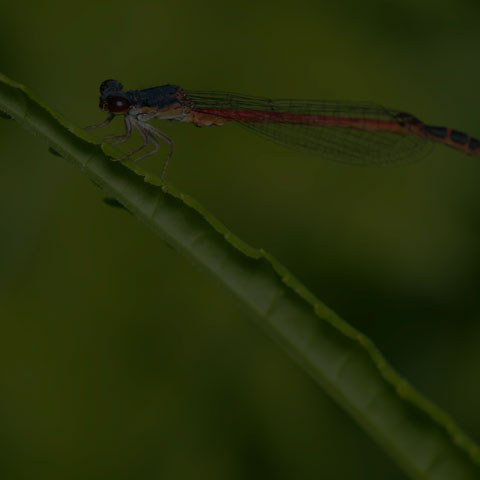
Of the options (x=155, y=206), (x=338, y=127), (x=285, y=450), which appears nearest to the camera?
(x=155, y=206)

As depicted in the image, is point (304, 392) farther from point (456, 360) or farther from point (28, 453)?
point (28, 453)

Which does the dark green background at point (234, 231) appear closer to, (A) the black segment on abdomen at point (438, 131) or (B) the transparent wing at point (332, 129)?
(B) the transparent wing at point (332, 129)

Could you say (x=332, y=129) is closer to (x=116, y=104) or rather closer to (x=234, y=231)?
(x=234, y=231)

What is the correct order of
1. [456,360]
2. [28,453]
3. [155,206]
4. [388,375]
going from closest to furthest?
[388,375] → [155,206] → [28,453] → [456,360]

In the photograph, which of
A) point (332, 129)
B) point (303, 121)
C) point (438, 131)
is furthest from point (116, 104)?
point (438, 131)

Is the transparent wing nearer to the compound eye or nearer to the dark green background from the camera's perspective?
the dark green background

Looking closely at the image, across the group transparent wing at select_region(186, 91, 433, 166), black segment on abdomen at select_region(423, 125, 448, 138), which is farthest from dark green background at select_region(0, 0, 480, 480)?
black segment on abdomen at select_region(423, 125, 448, 138)

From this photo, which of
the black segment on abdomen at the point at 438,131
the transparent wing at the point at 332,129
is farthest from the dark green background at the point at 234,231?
the black segment on abdomen at the point at 438,131

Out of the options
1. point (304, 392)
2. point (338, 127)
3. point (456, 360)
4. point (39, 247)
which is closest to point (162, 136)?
point (39, 247)
